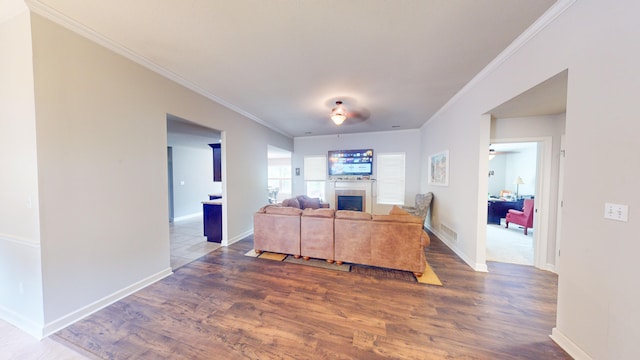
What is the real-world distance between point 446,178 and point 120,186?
16.7ft

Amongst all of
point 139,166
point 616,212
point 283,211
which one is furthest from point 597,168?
point 139,166

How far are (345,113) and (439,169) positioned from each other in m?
2.45

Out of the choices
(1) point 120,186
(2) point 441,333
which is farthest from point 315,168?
(2) point 441,333

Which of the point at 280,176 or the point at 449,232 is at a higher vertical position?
the point at 280,176

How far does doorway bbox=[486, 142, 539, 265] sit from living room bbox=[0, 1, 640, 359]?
3.91 feet

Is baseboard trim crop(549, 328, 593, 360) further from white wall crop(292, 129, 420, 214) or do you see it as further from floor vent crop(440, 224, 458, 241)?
white wall crop(292, 129, 420, 214)

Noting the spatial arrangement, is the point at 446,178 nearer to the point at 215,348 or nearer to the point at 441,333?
the point at 441,333

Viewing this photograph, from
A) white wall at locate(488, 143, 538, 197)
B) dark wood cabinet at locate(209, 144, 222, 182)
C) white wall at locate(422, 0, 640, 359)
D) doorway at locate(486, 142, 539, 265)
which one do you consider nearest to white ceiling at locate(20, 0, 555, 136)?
white wall at locate(422, 0, 640, 359)

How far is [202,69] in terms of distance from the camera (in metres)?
2.67

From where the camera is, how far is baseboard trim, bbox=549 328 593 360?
149 cm

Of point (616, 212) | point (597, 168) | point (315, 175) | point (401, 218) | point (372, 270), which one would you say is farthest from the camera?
point (315, 175)

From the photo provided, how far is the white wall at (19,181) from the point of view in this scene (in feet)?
5.71

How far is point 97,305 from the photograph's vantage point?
2.11 metres

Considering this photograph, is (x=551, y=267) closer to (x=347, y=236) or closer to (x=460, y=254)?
(x=460, y=254)
